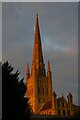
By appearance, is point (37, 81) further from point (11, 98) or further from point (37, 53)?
point (11, 98)

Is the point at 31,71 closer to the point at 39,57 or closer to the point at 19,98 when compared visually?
the point at 39,57

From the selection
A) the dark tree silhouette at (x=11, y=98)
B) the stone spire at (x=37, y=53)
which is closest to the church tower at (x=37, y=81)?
the stone spire at (x=37, y=53)

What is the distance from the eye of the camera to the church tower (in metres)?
114

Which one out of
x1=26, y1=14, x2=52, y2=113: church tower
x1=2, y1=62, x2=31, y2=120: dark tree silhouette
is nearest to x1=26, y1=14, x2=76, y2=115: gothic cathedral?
x1=26, y1=14, x2=52, y2=113: church tower

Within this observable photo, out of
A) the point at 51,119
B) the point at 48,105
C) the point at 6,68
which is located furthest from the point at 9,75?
the point at 48,105

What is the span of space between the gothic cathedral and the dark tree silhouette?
69.6m

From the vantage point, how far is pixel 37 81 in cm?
11644

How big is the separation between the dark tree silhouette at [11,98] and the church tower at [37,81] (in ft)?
259

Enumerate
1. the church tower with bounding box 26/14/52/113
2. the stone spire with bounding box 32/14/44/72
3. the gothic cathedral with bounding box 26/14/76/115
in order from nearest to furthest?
the gothic cathedral with bounding box 26/14/76/115
the church tower with bounding box 26/14/52/113
the stone spire with bounding box 32/14/44/72

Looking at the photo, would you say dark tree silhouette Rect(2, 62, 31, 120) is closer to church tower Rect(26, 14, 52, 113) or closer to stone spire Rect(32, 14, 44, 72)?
church tower Rect(26, 14, 52, 113)

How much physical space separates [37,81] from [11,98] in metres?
85.6

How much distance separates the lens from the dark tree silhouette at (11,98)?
29.8 m

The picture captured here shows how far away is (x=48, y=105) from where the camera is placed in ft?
354

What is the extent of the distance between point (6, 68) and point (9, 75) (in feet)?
2.41
